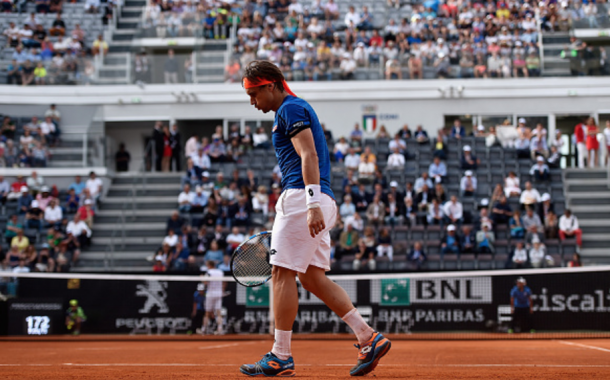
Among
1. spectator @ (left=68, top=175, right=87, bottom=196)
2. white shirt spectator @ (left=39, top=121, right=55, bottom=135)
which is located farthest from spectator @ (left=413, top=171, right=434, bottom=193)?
white shirt spectator @ (left=39, top=121, right=55, bottom=135)

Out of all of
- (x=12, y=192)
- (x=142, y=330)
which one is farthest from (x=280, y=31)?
(x=142, y=330)

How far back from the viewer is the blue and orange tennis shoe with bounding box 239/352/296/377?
5.80 meters

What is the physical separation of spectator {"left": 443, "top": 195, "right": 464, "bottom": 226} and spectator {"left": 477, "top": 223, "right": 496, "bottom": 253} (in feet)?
2.68

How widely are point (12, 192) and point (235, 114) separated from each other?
342 inches

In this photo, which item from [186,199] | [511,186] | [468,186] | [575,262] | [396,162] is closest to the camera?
[575,262]

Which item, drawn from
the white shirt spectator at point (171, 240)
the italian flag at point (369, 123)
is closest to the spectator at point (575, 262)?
the white shirt spectator at point (171, 240)

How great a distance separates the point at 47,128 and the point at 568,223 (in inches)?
625

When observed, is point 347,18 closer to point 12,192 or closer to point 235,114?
point 235,114

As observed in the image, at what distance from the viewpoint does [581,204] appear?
2348 cm

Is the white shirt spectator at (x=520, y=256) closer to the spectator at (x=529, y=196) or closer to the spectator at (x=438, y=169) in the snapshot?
the spectator at (x=529, y=196)

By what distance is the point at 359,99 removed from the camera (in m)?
28.2

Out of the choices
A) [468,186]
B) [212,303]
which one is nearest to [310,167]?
[212,303]

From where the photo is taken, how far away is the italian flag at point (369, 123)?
2842 cm

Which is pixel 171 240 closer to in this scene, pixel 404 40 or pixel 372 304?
pixel 372 304
